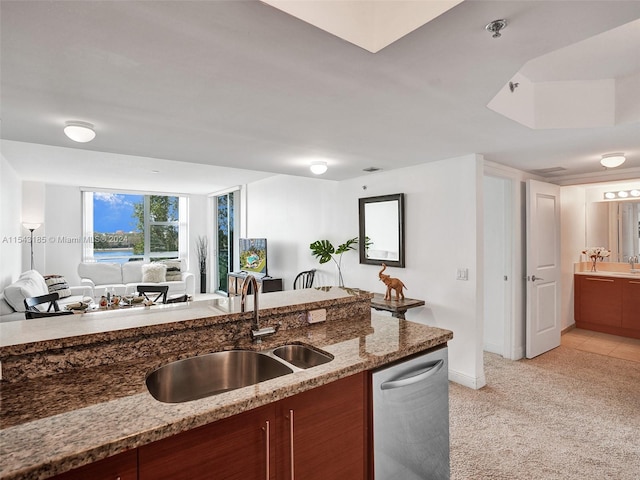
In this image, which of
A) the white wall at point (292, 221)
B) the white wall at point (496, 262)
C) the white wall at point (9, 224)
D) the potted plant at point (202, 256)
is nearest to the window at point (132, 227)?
the potted plant at point (202, 256)

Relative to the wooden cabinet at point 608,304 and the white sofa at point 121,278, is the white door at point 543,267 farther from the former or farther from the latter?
the white sofa at point 121,278

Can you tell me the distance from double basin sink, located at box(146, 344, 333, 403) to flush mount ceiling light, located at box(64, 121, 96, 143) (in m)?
1.86

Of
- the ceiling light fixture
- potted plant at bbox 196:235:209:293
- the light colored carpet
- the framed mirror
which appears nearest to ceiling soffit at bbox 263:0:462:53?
the ceiling light fixture

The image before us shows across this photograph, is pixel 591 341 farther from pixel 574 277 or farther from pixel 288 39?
pixel 288 39

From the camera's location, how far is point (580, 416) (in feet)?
9.19

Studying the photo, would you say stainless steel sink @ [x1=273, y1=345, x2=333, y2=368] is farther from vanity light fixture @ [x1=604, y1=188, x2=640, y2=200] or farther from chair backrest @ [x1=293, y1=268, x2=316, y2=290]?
vanity light fixture @ [x1=604, y1=188, x2=640, y2=200]

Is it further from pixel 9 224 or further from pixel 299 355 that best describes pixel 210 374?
pixel 9 224

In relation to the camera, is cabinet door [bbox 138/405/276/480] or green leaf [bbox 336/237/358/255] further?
green leaf [bbox 336/237/358/255]

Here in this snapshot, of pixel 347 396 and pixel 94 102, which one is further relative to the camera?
Result: pixel 94 102

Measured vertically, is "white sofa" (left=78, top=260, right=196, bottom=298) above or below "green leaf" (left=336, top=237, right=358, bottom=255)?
below

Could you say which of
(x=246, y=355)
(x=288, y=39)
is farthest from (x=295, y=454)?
(x=288, y=39)

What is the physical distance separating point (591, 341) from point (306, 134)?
4.87 metres

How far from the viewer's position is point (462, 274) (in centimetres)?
344

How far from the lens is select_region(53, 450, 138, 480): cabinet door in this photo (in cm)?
87
